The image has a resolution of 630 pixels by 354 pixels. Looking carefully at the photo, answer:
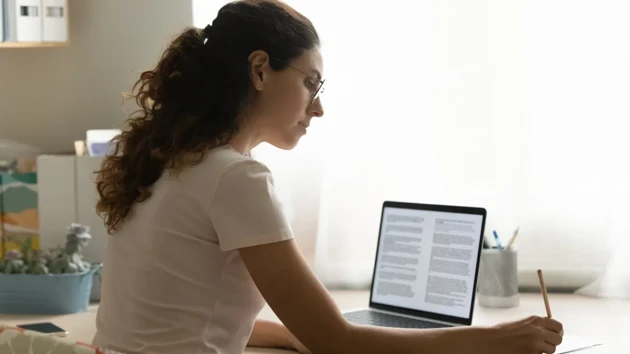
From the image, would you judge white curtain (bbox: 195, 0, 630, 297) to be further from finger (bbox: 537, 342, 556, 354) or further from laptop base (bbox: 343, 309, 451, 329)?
finger (bbox: 537, 342, 556, 354)

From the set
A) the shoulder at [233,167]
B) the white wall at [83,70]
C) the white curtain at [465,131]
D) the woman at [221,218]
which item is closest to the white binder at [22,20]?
the white wall at [83,70]

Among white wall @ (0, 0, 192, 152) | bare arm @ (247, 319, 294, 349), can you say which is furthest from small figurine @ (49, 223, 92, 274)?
bare arm @ (247, 319, 294, 349)

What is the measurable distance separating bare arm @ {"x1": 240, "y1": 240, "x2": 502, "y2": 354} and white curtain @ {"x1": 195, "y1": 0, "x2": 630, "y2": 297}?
3.21 feet

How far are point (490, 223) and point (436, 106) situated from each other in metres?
0.32

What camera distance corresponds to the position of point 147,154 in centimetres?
129

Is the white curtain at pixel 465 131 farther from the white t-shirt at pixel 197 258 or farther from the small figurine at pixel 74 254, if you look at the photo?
the white t-shirt at pixel 197 258

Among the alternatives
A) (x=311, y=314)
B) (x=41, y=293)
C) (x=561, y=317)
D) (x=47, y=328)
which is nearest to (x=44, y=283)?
(x=41, y=293)

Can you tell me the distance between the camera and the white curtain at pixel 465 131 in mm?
2113

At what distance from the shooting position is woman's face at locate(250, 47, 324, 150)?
4.27 ft

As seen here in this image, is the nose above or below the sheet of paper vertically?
above

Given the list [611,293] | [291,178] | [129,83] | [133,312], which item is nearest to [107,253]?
[133,312]

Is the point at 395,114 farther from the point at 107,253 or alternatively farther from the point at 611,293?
the point at 107,253

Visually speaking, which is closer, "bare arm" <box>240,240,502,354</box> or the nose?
"bare arm" <box>240,240,502,354</box>

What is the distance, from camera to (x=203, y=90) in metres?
1.29
